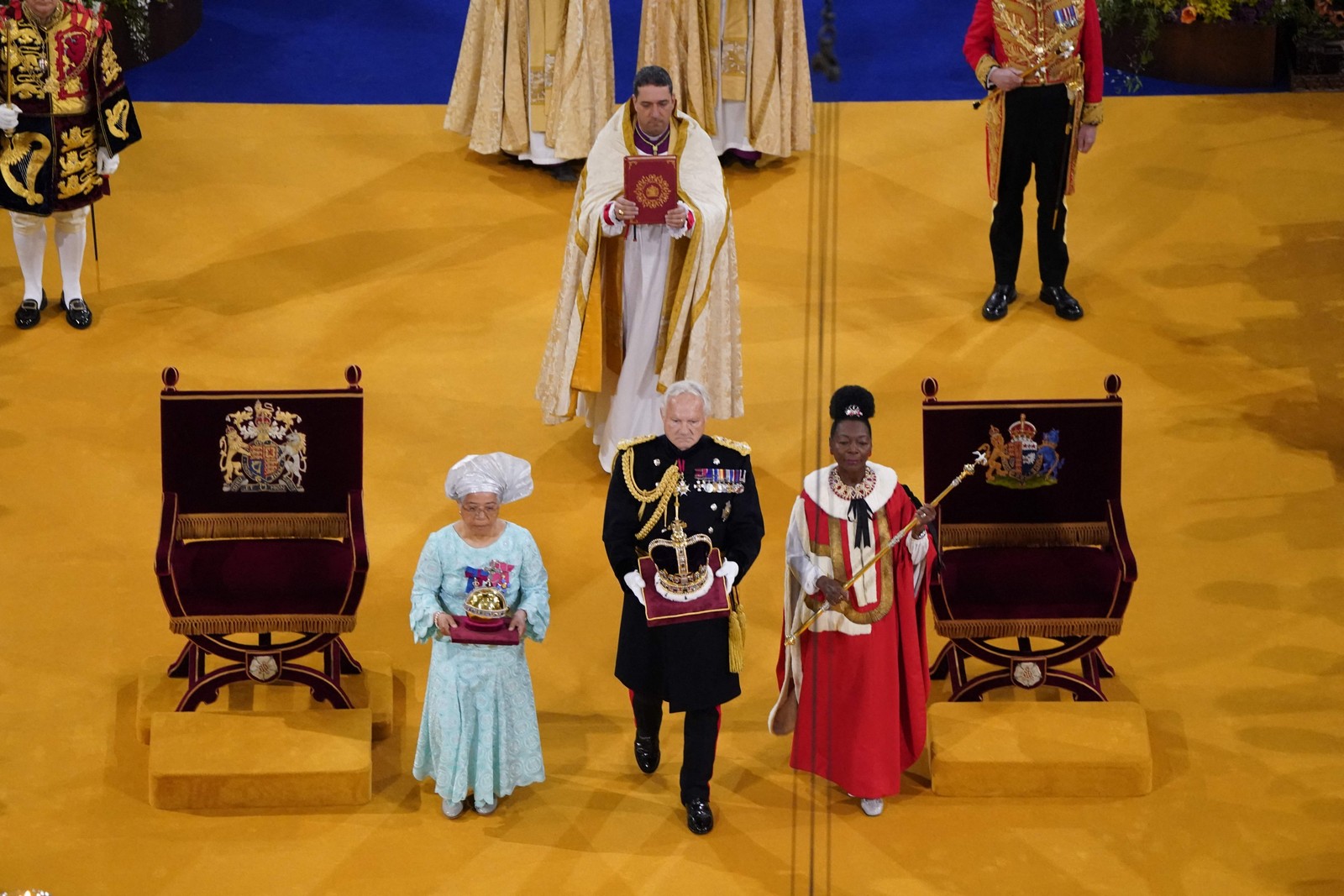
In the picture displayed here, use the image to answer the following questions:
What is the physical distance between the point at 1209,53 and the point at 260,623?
811cm

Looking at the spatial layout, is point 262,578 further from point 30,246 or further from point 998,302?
point 998,302

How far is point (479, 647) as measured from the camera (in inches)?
292

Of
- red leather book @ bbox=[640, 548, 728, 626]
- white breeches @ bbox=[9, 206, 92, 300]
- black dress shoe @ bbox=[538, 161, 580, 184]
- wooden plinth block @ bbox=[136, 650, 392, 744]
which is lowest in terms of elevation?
wooden plinth block @ bbox=[136, 650, 392, 744]

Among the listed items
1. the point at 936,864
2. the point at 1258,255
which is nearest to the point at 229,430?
the point at 936,864

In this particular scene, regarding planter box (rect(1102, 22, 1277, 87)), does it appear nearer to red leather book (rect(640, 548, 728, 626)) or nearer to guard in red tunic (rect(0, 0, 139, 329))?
Answer: guard in red tunic (rect(0, 0, 139, 329))

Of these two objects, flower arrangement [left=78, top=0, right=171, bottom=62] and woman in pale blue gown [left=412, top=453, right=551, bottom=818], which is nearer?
woman in pale blue gown [left=412, top=453, right=551, bottom=818]

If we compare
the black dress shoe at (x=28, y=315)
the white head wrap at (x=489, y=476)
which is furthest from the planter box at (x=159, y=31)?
the white head wrap at (x=489, y=476)

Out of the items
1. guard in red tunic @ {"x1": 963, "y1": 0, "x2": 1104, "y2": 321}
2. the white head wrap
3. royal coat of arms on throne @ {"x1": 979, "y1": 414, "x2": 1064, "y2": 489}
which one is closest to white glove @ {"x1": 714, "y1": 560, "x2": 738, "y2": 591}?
the white head wrap

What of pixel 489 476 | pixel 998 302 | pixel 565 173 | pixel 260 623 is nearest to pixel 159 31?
pixel 565 173

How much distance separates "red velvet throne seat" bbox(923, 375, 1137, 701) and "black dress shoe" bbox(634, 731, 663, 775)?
1111mm

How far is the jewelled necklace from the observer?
7.32m

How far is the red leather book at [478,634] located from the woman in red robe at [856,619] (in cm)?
98

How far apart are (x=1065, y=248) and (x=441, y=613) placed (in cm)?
492

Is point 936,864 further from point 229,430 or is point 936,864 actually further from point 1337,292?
point 1337,292
